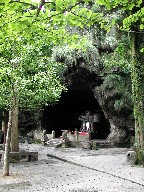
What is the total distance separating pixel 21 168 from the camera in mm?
14234

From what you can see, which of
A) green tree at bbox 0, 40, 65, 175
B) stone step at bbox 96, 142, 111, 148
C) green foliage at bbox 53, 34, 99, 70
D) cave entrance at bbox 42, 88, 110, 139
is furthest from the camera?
cave entrance at bbox 42, 88, 110, 139

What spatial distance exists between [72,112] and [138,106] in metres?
24.5

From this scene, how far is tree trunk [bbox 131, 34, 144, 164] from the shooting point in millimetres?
15188

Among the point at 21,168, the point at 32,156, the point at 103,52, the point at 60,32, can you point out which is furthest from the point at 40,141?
the point at 60,32

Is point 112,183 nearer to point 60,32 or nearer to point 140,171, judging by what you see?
point 140,171

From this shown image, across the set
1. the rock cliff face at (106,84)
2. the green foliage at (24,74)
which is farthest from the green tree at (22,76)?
the rock cliff face at (106,84)

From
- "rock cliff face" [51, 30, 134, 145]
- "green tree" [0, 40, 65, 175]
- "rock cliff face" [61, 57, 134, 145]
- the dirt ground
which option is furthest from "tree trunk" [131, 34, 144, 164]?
"rock cliff face" [61, 57, 134, 145]

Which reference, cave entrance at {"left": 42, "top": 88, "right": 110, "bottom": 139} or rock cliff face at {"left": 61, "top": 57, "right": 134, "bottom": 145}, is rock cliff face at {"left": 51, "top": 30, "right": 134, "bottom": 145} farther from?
cave entrance at {"left": 42, "top": 88, "right": 110, "bottom": 139}

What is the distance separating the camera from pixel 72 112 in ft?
131

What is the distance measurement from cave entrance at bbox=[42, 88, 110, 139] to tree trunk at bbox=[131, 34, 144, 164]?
1947cm

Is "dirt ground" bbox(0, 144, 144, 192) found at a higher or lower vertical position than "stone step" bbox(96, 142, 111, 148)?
lower

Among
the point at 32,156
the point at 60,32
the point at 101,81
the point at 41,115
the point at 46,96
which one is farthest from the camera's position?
the point at 41,115

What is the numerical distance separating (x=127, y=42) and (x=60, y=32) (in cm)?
949

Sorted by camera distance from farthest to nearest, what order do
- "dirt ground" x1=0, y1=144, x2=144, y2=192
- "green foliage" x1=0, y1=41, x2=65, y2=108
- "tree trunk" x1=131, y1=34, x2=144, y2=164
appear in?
"tree trunk" x1=131, y1=34, x2=144, y2=164 → "green foliage" x1=0, y1=41, x2=65, y2=108 → "dirt ground" x1=0, y1=144, x2=144, y2=192
